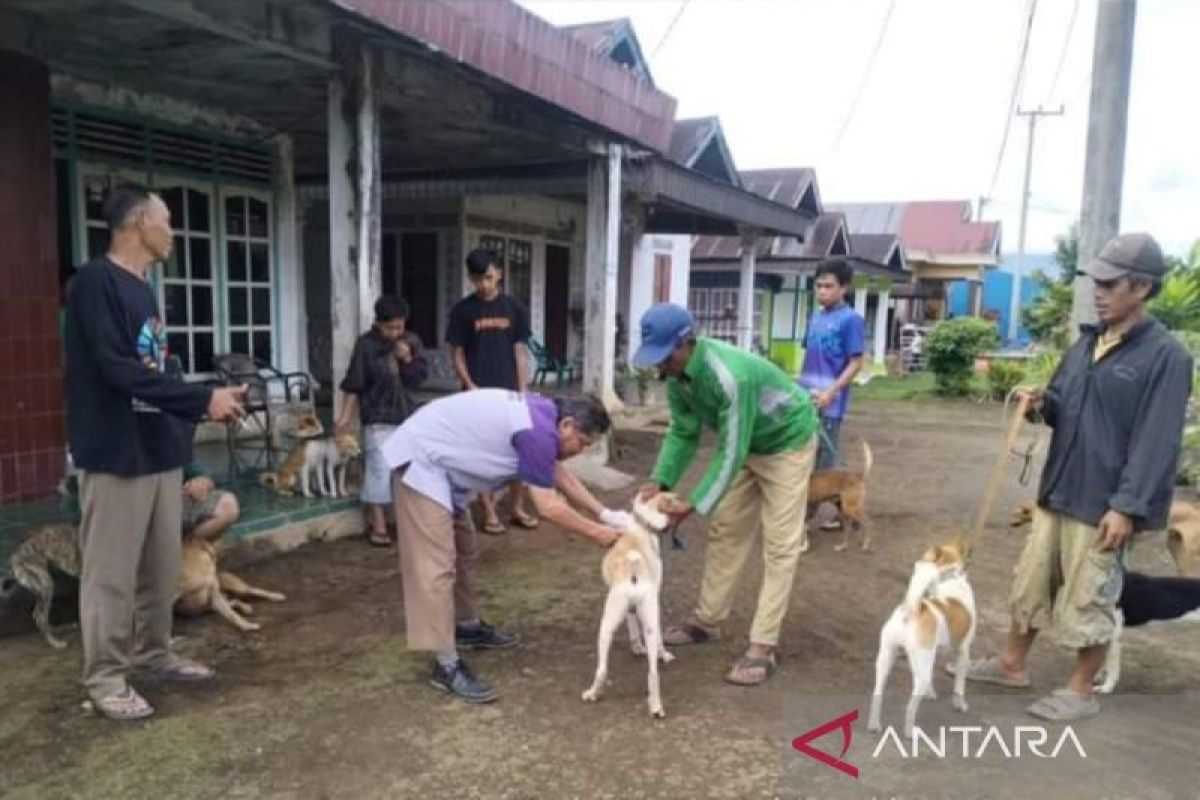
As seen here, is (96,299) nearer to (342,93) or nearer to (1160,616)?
(342,93)

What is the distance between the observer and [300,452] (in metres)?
5.63

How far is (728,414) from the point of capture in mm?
3430

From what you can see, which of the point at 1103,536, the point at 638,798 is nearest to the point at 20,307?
the point at 638,798

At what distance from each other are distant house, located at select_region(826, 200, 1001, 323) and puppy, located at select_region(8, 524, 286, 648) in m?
26.9

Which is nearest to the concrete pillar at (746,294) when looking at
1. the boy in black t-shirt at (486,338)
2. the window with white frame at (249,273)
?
the window with white frame at (249,273)

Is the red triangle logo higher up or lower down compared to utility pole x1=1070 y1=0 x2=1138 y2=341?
lower down

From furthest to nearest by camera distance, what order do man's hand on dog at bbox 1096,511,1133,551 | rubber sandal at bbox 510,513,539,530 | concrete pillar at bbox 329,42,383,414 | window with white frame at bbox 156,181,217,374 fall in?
window with white frame at bbox 156,181,217,374, rubber sandal at bbox 510,513,539,530, concrete pillar at bbox 329,42,383,414, man's hand on dog at bbox 1096,511,1133,551

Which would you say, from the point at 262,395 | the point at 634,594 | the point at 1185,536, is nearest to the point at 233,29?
the point at 262,395

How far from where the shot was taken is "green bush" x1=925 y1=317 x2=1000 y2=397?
632 inches

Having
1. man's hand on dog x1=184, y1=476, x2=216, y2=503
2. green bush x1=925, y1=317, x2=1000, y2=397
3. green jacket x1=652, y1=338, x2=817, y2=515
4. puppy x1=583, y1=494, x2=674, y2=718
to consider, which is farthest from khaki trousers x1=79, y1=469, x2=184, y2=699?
green bush x1=925, y1=317, x2=1000, y2=397

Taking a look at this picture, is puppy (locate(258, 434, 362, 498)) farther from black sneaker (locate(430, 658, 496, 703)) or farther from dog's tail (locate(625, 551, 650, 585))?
dog's tail (locate(625, 551, 650, 585))

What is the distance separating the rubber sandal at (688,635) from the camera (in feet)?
13.2

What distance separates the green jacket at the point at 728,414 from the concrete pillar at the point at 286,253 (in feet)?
18.7

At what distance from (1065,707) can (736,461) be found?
1547mm
